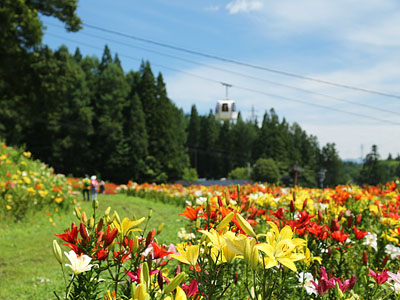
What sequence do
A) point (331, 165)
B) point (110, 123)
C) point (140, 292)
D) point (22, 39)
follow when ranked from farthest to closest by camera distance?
Result: point (331, 165) → point (110, 123) → point (22, 39) → point (140, 292)

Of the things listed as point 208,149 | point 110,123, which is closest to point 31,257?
point 110,123

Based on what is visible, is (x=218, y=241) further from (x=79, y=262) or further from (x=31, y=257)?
(x=31, y=257)

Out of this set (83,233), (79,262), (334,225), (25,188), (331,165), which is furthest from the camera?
(331,165)

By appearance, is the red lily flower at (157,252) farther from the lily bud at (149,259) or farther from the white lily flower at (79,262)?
the white lily flower at (79,262)

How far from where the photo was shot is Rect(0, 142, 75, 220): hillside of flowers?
814 cm

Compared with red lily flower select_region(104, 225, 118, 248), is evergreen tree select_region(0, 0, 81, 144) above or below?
above

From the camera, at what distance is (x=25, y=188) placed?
344 inches

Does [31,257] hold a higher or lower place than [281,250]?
lower

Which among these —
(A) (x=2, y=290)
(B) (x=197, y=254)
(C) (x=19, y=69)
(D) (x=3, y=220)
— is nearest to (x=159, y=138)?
(C) (x=19, y=69)

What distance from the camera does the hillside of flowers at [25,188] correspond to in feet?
26.7

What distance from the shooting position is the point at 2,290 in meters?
4.02

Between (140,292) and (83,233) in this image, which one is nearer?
(140,292)

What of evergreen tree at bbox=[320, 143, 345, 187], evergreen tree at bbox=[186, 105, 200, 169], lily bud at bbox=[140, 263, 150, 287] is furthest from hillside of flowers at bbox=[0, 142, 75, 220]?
evergreen tree at bbox=[320, 143, 345, 187]

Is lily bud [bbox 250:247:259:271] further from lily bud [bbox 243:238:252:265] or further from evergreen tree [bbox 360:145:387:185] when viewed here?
evergreen tree [bbox 360:145:387:185]
